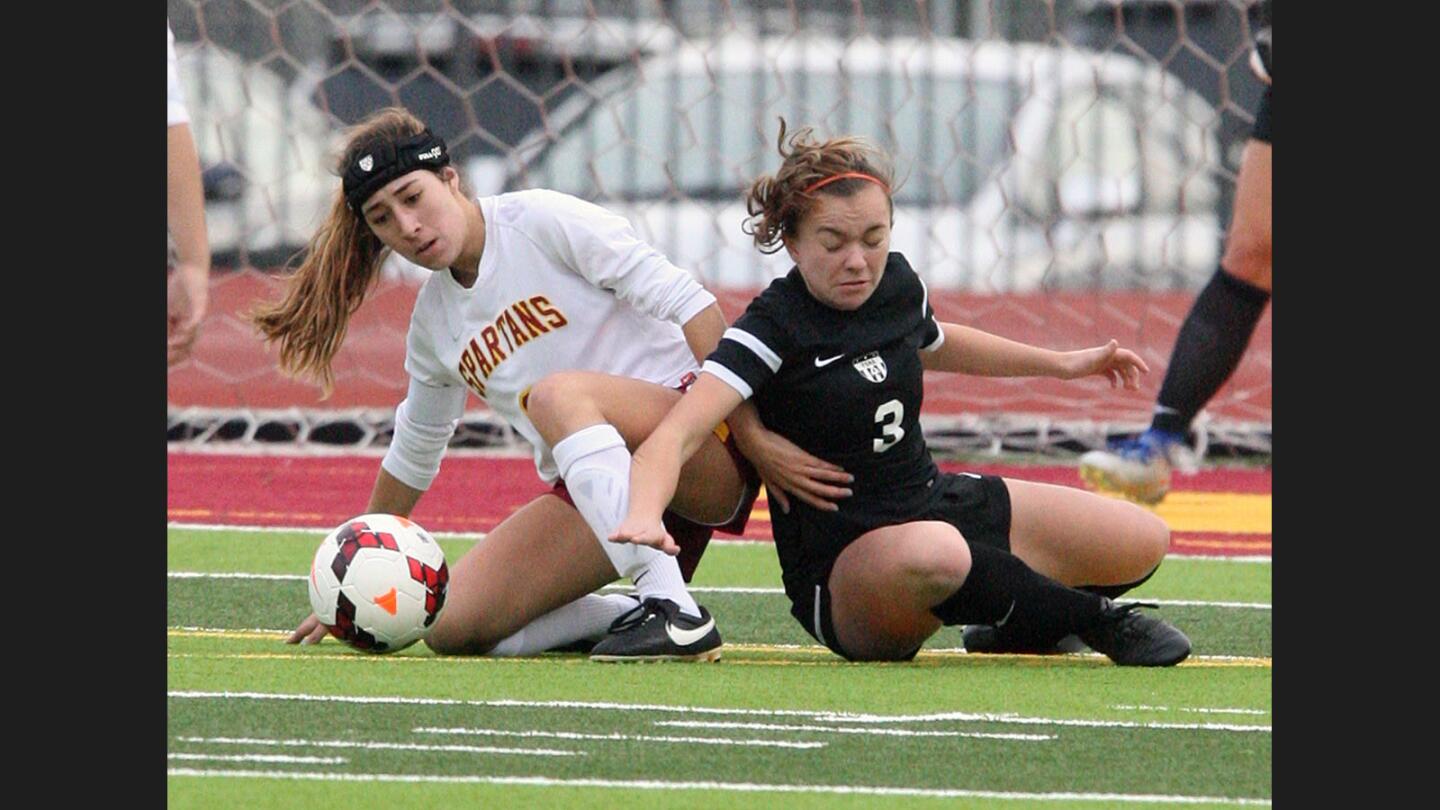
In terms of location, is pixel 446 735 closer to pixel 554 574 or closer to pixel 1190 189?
pixel 554 574

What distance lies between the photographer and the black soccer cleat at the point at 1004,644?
525cm

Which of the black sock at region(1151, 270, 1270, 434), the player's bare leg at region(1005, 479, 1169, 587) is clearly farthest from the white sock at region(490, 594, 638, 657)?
the black sock at region(1151, 270, 1270, 434)

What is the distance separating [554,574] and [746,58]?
6856mm

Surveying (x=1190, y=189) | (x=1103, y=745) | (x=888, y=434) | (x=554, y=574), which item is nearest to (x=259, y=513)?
(x=554, y=574)

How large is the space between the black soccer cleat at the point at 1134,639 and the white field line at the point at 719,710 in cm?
72

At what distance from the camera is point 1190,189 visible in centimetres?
1192

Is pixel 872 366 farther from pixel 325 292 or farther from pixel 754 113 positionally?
pixel 754 113

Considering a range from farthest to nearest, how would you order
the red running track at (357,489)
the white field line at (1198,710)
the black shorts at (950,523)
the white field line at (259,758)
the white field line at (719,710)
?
the red running track at (357,489) < the black shorts at (950,523) < the white field line at (1198,710) < the white field line at (719,710) < the white field line at (259,758)

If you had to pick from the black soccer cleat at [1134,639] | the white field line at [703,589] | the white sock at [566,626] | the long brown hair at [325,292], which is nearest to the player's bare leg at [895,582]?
the black soccer cleat at [1134,639]

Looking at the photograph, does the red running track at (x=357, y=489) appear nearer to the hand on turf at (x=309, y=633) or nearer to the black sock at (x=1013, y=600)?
the hand on turf at (x=309, y=633)

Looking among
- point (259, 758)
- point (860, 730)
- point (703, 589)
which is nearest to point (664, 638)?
point (860, 730)

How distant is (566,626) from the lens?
5.46 meters

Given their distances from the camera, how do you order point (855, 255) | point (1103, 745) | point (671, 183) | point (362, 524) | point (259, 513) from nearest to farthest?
point (1103, 745) < point (855, 255) < point (362, 524) < point (259, 513) < point (671, 183)

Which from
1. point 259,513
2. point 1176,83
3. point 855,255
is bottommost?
point 259,513
